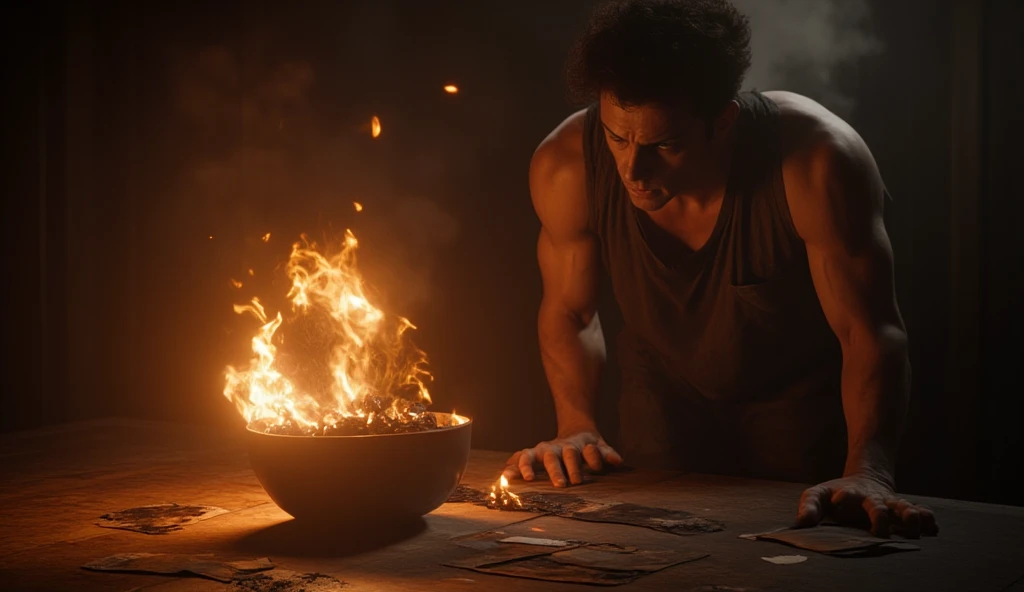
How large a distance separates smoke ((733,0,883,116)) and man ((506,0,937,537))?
0.63 m

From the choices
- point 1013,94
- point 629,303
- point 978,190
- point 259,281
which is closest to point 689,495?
point 629,303

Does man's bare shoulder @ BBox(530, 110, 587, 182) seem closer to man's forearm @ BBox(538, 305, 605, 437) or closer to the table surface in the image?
man's forearm @ BBox(538, 305, 605, 437)

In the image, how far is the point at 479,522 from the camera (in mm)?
2119

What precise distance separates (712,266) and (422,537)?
3.74ft

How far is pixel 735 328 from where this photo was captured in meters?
2.75

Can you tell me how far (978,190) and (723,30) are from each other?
0.97 m

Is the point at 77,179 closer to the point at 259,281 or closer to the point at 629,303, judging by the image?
the point at 259,281

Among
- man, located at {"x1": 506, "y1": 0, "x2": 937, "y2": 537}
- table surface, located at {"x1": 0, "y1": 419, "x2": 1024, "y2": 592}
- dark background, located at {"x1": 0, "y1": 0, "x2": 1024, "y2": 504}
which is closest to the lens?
table surface, located at {"x1": 0, "y1": 419, "x2": 1024, "y2": 592}

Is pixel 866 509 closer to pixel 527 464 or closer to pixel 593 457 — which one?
pixel 593 457

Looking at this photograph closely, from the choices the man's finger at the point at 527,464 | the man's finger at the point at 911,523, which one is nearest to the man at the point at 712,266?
the man's finger at the point at 527,464

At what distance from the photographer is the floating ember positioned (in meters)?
2.09

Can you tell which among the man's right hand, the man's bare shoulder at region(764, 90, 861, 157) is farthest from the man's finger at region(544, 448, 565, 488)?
the man's bare shoulder at region(764, 90, 861, 157)

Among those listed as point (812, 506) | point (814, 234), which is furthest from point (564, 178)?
point (812, 506)

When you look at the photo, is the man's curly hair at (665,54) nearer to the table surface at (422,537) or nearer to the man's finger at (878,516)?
the table surface at (422,537)
